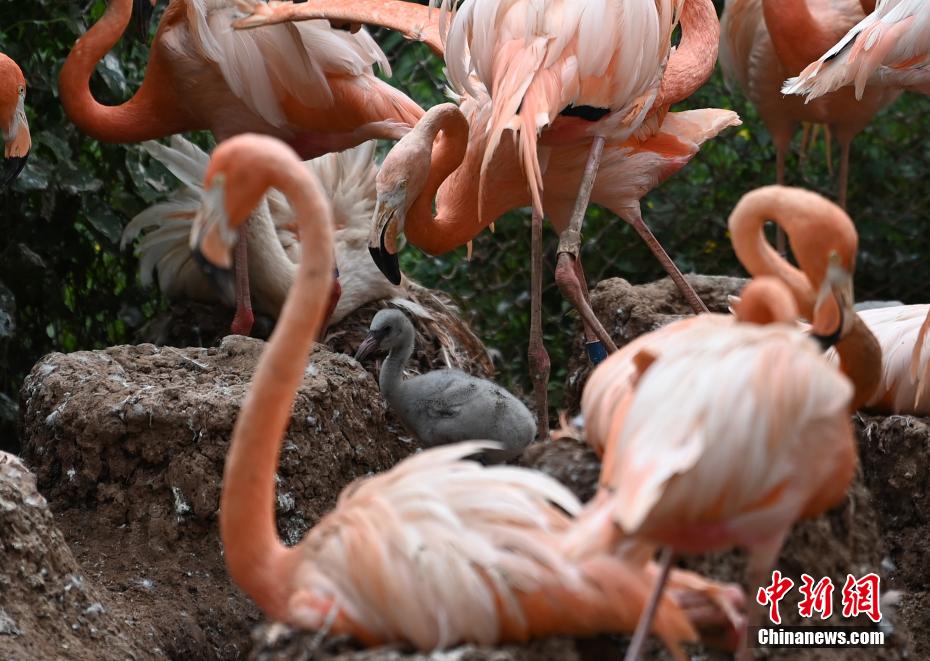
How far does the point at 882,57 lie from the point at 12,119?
2732 millimetres

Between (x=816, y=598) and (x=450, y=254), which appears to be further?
(x=450, y=254)

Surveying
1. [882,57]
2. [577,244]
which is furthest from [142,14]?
[882,57]

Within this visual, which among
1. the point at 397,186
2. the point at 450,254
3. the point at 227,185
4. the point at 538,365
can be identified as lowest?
the point at 450,254

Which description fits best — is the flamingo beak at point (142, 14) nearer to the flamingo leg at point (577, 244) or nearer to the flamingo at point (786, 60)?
the flamingo leg at point (577, 244)

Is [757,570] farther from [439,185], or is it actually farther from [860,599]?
[439,185]

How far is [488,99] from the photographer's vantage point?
4.37 metres

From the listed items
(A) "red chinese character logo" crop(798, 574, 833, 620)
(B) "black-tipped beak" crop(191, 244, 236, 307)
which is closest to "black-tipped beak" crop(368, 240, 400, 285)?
(B) "black-tipped beak" crop(191, 244, 236, 307)

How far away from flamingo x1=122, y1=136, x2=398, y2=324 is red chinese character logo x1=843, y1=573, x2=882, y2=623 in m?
2.68

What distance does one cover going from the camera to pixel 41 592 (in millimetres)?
3025

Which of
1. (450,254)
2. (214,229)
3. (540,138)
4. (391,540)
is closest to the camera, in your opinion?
(391,540)

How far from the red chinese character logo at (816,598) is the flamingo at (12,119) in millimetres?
2819

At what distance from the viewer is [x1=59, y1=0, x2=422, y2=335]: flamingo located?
15.1 feet

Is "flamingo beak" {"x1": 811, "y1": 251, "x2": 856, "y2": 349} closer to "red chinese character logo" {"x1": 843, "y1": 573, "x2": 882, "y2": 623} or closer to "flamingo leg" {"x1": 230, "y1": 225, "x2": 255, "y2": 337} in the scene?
"red chinese character logo" {"x1": 843, "y1": 573, "x2": 882, "y2": 623}

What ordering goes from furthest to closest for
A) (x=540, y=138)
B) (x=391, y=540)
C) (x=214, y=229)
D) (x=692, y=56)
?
(x=692, y=56)
(x=540, y=138)
(x=214, y=229)
(x=391, y=540)
